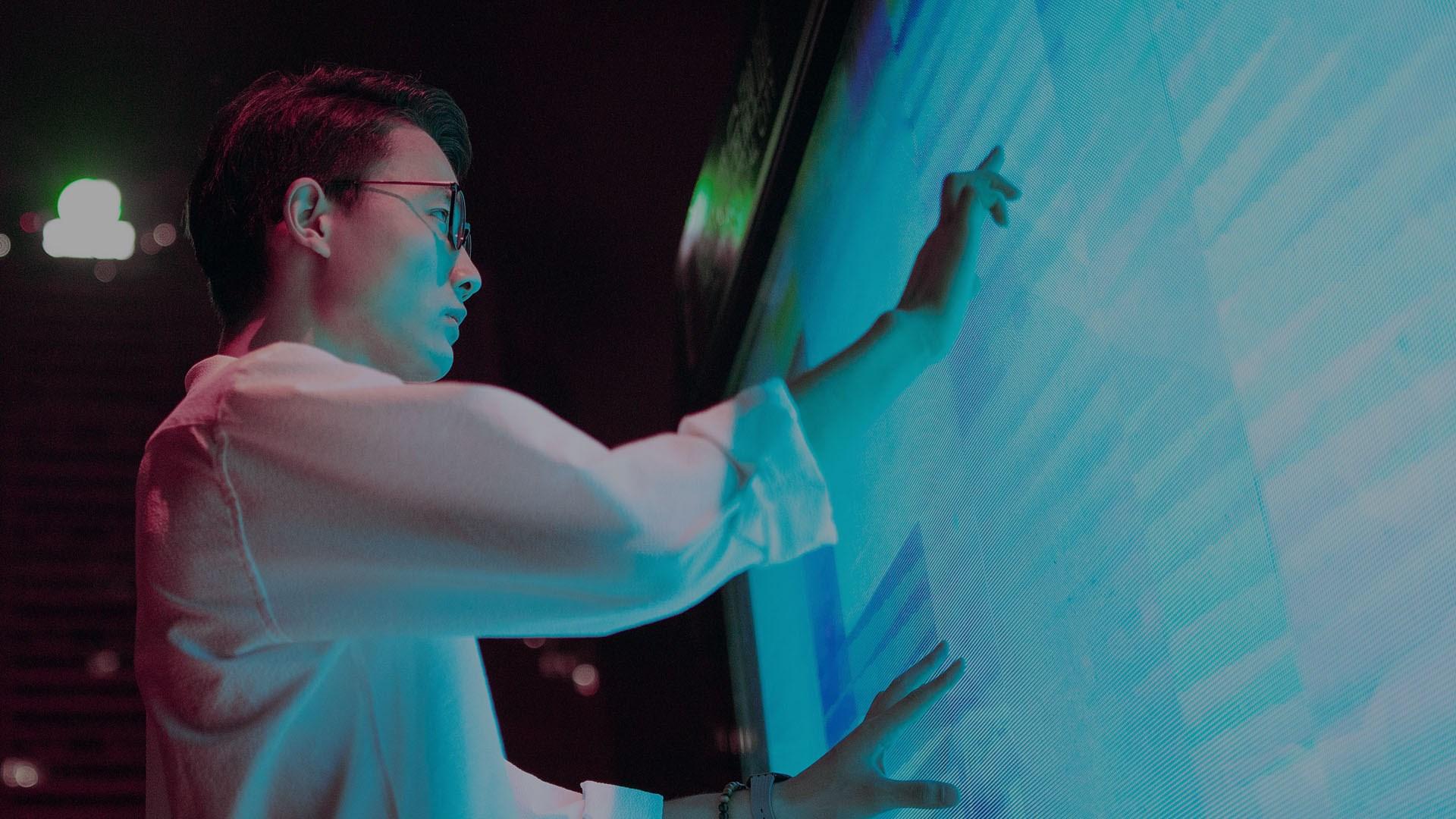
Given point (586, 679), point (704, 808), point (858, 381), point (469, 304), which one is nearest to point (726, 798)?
point (704, 808)

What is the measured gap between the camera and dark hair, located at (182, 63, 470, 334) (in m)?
1.06

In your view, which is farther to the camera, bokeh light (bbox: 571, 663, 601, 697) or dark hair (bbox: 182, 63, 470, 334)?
bokeh light (bbox: 571, 663, 601, 697)

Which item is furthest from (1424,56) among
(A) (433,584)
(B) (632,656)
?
(B) (632,656)

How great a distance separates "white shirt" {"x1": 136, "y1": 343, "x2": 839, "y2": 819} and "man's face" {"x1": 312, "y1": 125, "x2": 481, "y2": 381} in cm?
13

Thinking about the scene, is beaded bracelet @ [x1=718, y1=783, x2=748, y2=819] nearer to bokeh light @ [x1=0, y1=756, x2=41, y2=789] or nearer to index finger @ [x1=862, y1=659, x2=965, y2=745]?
index finger @ [x1=862, y1=659, x2=965, y2=745]

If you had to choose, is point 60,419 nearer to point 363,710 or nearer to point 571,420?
point 571,420

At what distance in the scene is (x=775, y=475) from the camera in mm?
811

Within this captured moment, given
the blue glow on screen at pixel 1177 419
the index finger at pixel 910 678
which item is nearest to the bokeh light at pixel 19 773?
the blue glow on screen at pixel 1177 419

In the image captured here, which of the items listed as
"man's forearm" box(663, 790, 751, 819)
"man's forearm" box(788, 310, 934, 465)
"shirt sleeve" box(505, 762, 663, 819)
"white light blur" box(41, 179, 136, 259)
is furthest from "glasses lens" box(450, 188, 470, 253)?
"white light blur" box(41, 179, 136, 259)

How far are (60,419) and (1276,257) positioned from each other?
126 inches

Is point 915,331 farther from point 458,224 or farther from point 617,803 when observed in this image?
point 617,803

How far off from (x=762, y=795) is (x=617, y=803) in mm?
133

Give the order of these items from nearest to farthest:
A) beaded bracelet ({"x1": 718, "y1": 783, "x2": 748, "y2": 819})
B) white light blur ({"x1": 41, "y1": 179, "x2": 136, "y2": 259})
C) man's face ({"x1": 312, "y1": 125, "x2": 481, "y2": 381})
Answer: man's face ({"x1": 312, "y1": 125, "x2": 481, "y2": 381}) < beaded bracelet ({"x1": 718, "y1": 783, "x2": 748, "y2": 819}) < white light blur ({"x1": 41, "y1": 179, "x2": 136, "y2": 259})

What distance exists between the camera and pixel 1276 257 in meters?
0.80
